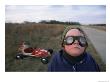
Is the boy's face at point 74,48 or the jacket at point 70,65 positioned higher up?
the boy's face at point 74,48

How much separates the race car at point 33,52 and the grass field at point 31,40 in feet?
0.04

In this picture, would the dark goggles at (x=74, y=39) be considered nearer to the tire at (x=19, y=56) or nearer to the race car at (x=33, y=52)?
→ the race car at (x=33, y=52)

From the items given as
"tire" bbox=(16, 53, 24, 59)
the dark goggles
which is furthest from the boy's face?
"tire" bbox=(16, 53, 24, 59)

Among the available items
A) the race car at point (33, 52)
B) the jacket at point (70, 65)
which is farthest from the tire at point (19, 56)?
the jacket at point (70, 65)

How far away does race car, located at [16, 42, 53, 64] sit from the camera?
88cm

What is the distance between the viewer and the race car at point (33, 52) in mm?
878

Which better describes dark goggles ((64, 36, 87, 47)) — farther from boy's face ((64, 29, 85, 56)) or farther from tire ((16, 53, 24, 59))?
tire ((16, 53, 24, 59))

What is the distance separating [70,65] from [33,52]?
0.15 metres

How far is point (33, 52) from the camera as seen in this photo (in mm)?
878

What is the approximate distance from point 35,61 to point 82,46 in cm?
19

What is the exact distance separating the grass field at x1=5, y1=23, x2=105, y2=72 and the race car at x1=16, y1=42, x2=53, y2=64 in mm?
14

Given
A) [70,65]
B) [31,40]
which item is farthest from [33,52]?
[70,65]

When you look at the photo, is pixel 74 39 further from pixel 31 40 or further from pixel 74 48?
pixel 31 40
